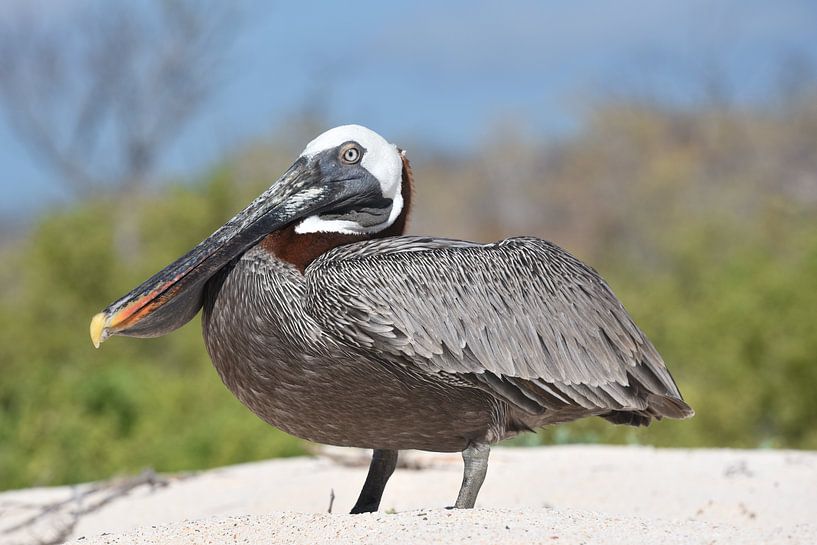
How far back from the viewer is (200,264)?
380 cm

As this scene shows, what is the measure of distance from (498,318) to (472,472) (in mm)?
519

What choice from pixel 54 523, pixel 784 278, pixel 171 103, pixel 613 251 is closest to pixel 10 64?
pixel 171 103

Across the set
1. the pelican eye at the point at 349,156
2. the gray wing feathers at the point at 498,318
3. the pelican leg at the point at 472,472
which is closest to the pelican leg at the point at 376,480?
the pelican leg at the point at 472,472

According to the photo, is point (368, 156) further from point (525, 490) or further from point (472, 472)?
point (525, 490)

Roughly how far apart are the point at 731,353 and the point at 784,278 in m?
1.23

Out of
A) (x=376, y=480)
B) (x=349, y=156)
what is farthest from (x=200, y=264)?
(x=376, y=480)

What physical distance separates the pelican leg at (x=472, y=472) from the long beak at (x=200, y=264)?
1007 mm

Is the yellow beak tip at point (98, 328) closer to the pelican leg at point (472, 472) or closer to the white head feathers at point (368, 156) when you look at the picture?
the white head feathers at point (368, 156)

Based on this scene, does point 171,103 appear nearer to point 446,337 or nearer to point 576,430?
point 576,430

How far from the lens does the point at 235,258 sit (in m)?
3.86

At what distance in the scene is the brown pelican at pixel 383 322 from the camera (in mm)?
3525

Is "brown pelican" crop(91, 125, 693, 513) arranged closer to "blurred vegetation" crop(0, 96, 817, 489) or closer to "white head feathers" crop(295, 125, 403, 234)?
"white head feathers" crop(295, 125, 403, 234)

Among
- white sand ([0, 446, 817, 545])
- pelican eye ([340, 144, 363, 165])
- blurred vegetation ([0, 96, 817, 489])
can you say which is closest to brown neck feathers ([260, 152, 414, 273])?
pelican eye ([340, 144, 363, 165])

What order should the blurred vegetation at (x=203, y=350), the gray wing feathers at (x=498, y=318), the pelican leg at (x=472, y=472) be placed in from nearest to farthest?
1. the gray wing feathers at (x=498, y=318)
2. the pelican leg at (x=472, y=472)
3. the blurred vegetation at (x=203, y=350)
